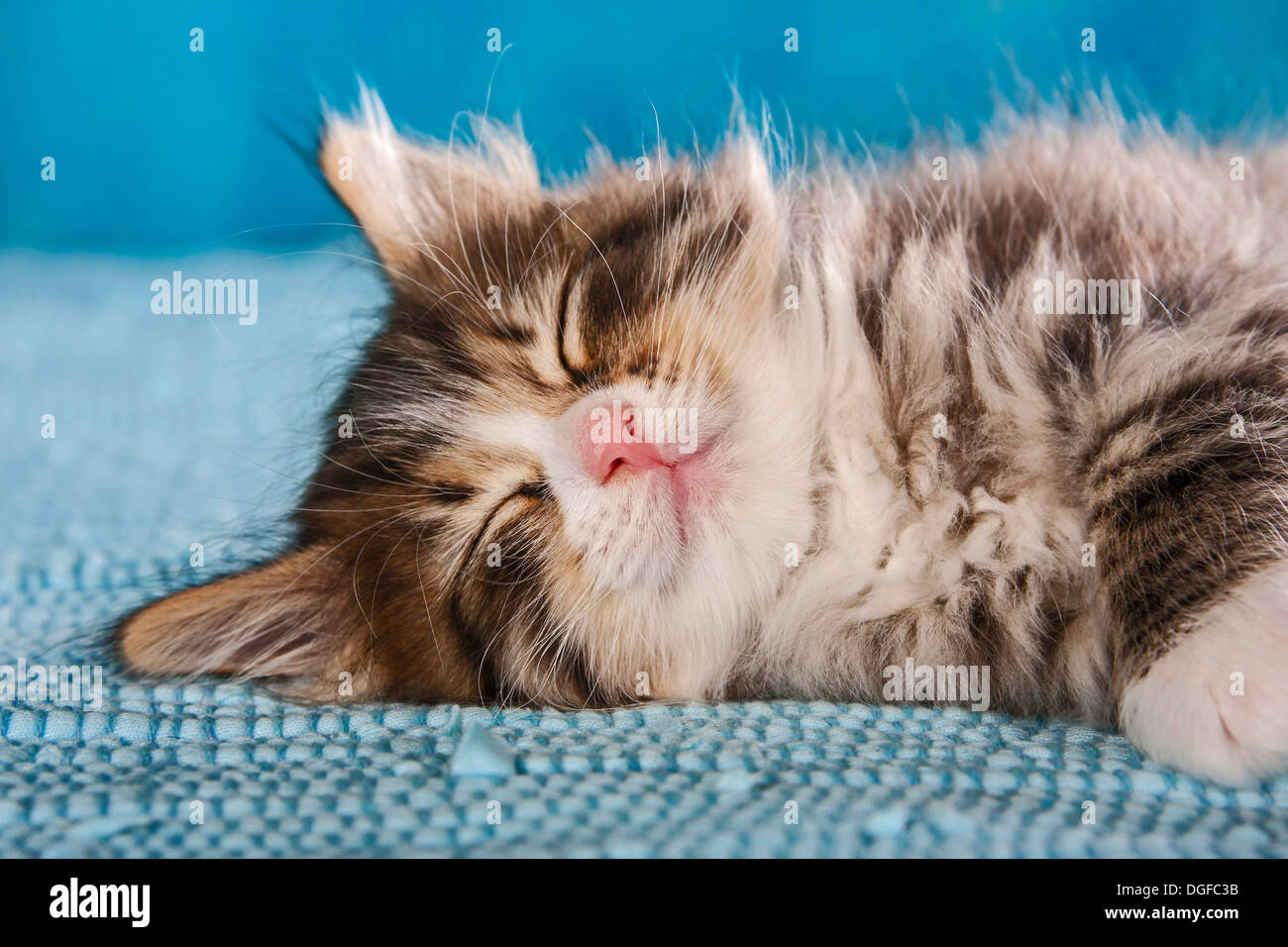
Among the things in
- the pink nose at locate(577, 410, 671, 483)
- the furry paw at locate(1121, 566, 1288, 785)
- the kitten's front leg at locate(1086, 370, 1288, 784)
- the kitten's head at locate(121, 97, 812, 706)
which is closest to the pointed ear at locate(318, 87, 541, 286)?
the kitten's head at locate(121, 97, 812, 706)

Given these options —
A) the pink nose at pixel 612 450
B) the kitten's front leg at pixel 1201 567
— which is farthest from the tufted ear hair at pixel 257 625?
the kitten's front leg at pixel 1201 567

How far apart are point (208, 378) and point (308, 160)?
4.70 feet

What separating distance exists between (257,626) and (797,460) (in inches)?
29.3

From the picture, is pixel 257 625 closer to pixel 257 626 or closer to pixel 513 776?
pixel 257 626

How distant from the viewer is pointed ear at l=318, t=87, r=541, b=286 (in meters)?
1.70

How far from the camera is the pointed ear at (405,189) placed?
5.59ft

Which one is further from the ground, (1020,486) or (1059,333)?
(1059,333)

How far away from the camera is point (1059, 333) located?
4.38 ft

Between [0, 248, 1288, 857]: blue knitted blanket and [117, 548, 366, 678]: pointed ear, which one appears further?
[117, 548, 366, 678]: pointed ear

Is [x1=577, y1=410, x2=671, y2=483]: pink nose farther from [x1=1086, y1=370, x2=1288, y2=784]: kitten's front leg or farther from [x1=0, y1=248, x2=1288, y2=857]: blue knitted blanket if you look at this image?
[x1=1086, y1=370, x2=1288, y2=784]: kitten's front leg

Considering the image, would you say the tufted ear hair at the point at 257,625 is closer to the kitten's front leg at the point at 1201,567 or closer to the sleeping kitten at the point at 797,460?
the sleeping kitten at the point at 797,460
